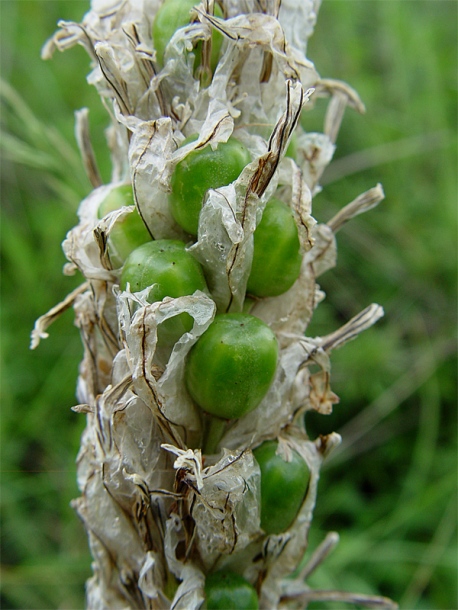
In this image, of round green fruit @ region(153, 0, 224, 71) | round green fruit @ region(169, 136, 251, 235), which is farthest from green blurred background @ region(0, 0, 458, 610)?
round green fruit @ region(169, 136, 251, 235)

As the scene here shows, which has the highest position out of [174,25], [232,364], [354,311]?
[174,25]

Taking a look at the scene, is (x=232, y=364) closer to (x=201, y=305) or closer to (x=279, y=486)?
(x=201, y=305)

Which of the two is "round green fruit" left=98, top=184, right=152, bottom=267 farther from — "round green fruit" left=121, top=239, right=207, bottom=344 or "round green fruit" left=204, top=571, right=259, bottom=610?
"round green fruit" left=204, top=571, right=259, bottom=610

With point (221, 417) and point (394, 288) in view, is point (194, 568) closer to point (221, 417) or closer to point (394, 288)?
point (221, 417)

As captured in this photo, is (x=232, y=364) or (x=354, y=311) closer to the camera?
(x=232, y=364)

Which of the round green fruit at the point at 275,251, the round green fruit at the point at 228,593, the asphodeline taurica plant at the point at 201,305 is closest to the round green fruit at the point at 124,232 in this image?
the asphodeline taurica plant at the point at 201,305

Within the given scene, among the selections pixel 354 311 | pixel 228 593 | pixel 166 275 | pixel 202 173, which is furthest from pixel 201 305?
pixel 354 311

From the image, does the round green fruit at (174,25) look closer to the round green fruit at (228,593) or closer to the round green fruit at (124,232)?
the round green fruit at (124,232)

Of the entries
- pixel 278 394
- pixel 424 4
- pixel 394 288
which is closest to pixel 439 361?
pixel 394 288

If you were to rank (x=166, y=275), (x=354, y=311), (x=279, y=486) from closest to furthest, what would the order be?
(x=166, y=275) < (x=279, y=486) < (x=354, y=311)
